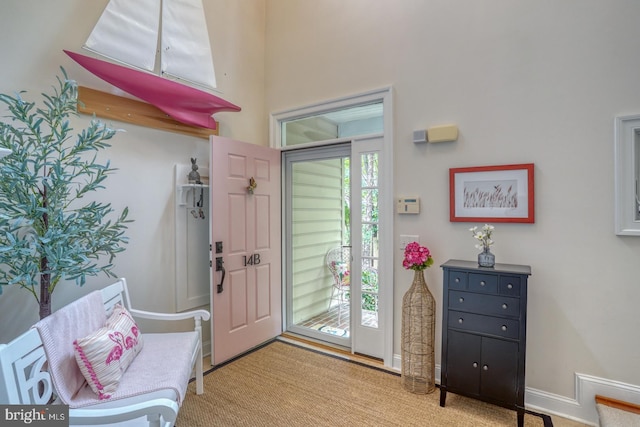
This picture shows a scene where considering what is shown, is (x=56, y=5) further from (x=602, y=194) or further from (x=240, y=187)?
(x=602, y=194)

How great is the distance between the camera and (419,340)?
2.45 meters

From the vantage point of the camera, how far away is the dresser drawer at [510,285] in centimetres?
200

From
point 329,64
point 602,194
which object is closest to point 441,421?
point 602,194

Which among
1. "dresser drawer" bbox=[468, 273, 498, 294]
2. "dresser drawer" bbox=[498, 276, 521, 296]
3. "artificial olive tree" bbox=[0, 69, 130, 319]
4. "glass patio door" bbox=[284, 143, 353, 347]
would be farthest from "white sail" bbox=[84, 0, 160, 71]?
"dresser drawer" bbox=[498, 276, 521, 296]

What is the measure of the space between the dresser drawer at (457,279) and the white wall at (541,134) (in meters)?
0.36

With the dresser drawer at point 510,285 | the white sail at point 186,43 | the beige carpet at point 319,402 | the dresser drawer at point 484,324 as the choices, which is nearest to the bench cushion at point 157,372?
the beige carpet at point 319,402

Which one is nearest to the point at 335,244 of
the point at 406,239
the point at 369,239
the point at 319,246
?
the point at 319,246

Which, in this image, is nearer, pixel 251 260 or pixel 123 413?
pixel 123 413

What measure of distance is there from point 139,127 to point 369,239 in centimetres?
220

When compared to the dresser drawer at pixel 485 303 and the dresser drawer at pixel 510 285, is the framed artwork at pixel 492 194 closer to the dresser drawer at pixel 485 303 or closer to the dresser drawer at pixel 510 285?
the dresser drawer at pixel 510 285

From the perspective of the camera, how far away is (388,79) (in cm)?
281

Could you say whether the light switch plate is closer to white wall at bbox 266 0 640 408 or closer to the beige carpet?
white wall at bbox 266 0 640 408

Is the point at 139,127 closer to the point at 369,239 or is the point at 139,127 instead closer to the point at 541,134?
the point at 369,239

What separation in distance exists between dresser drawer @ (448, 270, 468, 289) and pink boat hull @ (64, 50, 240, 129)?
231cm
